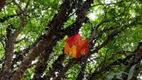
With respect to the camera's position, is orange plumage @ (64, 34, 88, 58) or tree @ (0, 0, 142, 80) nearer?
tree @ (0, 0, 142, 80)

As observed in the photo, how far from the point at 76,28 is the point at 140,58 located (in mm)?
2442

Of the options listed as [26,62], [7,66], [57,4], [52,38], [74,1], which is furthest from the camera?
[57,4]

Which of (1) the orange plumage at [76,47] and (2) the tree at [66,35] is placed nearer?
(2) the tree at [66,35]

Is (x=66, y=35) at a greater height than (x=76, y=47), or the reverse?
(x=66, y=35)

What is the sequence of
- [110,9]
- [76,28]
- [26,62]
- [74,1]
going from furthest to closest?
[110,9] → [76,28] → [74,1] → [26,62]

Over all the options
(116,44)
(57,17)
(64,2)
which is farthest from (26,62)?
(116,44)

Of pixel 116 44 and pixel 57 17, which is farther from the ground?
pixel 116 44

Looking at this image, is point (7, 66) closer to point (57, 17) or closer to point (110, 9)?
point (57, 17)

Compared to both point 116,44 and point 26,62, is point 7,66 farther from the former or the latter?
point 116,44

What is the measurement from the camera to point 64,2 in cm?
565

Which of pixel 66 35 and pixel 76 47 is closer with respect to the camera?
pixel 76 47

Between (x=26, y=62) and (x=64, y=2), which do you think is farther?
(x=64, y=2)

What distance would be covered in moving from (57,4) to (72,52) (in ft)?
7.94

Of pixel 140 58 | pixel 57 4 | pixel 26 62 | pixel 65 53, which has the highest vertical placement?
pixel 57 4
